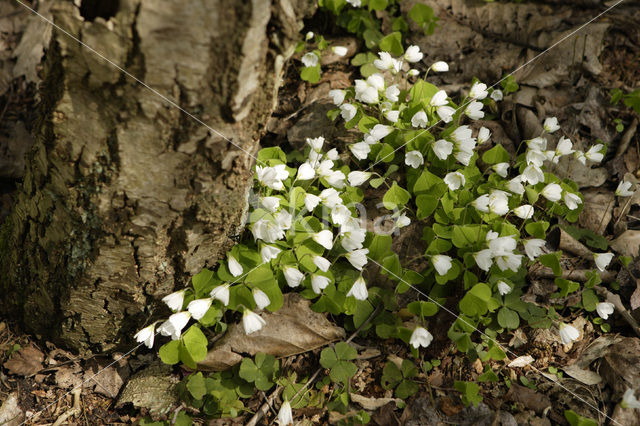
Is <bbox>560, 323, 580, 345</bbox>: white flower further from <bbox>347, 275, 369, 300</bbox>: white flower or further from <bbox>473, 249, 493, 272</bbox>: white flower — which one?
<bbox>347, 275, 369, 300</bbox>: white flower

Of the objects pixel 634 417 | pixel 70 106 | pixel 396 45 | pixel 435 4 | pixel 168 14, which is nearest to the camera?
pixel 168 14

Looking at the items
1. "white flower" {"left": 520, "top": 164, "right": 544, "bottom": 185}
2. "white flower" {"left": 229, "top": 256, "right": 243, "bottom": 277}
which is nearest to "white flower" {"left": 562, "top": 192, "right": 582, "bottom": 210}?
"white flower" {"left": 520, "top": 164, "right": 544, "bottom": 185}

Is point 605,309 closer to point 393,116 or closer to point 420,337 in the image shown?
point 420,337

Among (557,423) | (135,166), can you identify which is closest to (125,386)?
(135,166)

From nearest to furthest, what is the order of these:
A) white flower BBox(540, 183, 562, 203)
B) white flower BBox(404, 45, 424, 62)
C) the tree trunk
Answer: the tree trunk → white flower BBox(540, 183, 562, 203) → white flower BBox(404, 45, 424, 62)

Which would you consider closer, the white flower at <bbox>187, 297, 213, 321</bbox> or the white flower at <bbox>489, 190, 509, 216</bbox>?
the white flower at <bbox>187, 297, 213, 321</bbox>

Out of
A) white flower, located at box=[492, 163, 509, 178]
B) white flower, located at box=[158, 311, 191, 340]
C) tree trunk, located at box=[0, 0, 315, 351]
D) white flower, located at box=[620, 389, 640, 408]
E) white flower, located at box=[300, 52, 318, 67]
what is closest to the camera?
tree trunk, located at box=[0, 0, 315, 351]

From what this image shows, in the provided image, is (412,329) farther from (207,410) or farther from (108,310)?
(108,310)

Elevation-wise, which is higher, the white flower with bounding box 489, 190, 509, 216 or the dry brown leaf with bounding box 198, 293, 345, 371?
the white flower with bounding box 489, 190, 509, 216
